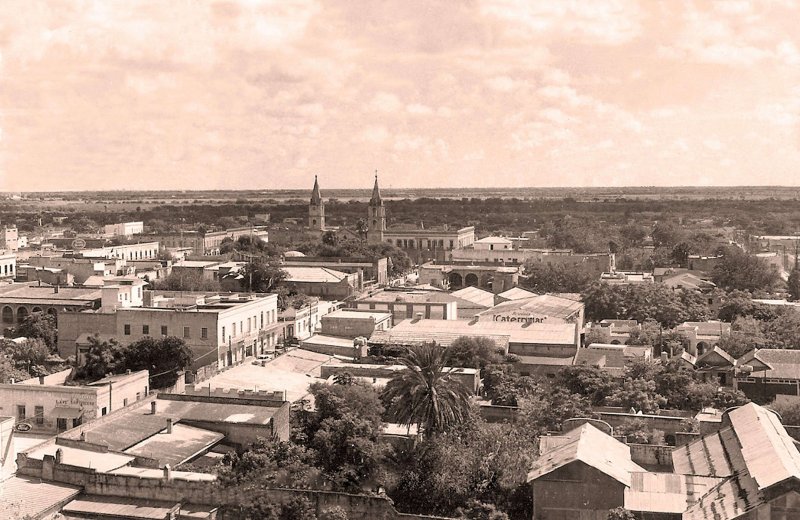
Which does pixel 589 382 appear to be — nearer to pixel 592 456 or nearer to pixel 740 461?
pixel 592 456

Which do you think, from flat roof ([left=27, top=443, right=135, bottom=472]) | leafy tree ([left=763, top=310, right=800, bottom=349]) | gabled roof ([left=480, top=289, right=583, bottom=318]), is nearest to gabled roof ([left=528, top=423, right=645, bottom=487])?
flat roof ([left=27, top=443, right=135, bottom=472])

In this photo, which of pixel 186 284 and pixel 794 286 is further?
pixel 794 286

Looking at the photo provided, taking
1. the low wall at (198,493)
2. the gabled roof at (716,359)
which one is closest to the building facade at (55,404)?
the low wall at (198,493)

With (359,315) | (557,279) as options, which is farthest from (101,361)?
(557,279)

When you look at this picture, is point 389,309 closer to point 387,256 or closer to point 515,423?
point 515,423

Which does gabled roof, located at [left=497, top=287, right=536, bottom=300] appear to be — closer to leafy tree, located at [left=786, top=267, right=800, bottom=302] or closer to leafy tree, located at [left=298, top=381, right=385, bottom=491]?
leafy tree, located at [left=786, top=267, right=800, bottom=302]

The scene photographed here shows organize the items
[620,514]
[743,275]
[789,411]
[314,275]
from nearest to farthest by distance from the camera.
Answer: [620,514] → [789,411] → [743,275] → [314,275]

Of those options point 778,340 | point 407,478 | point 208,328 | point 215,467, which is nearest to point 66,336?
point 208,328
